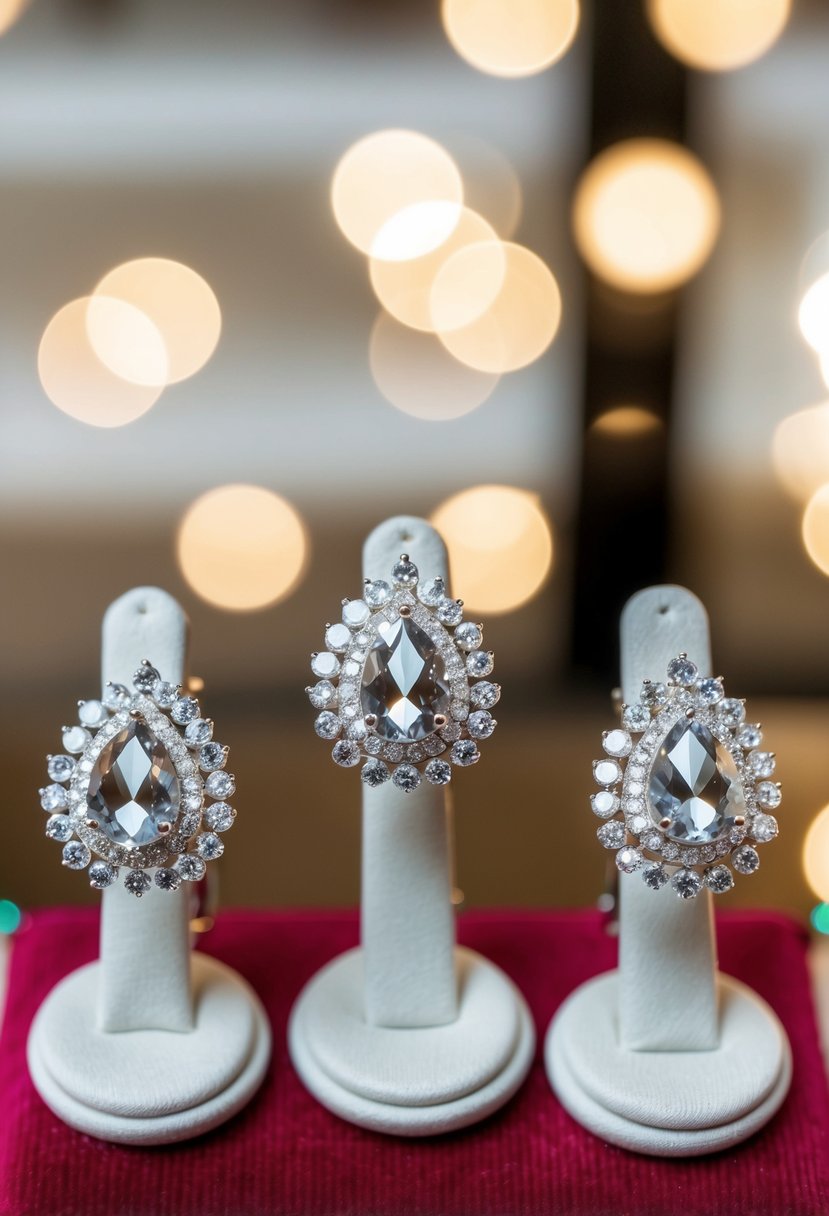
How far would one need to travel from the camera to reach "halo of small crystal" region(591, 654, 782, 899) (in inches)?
24.7

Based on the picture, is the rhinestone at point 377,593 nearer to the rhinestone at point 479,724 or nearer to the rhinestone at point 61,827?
the rhinestone at point 479,724

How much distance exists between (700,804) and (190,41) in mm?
1105

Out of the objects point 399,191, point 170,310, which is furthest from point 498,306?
point 170,310

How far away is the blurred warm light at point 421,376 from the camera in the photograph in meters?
1.44

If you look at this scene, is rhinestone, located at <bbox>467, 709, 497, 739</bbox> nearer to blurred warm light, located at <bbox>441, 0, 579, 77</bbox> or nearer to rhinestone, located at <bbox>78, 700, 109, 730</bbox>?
rhinestone, located at <bbox>78, 700, 109, 730</bbox>

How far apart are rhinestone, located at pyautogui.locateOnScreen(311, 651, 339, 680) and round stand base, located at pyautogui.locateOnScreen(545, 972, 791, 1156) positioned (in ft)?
0.84

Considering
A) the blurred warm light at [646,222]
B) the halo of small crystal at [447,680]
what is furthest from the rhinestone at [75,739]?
the blurred warm light at [646,222]

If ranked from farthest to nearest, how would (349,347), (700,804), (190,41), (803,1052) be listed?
1. (349,347)
2. (190,41)
3. (803,1052)
4. (700,804)

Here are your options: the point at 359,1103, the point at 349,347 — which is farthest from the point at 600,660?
the point at 359,1103

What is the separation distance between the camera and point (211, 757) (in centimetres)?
64

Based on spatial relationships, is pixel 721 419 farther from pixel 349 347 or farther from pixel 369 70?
pixel 369 70

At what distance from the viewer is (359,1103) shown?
2.14 ft

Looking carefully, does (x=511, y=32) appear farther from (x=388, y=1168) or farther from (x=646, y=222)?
(x=388, y=1168)

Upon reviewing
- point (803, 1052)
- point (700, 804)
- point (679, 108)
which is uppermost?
point (679, 108)
